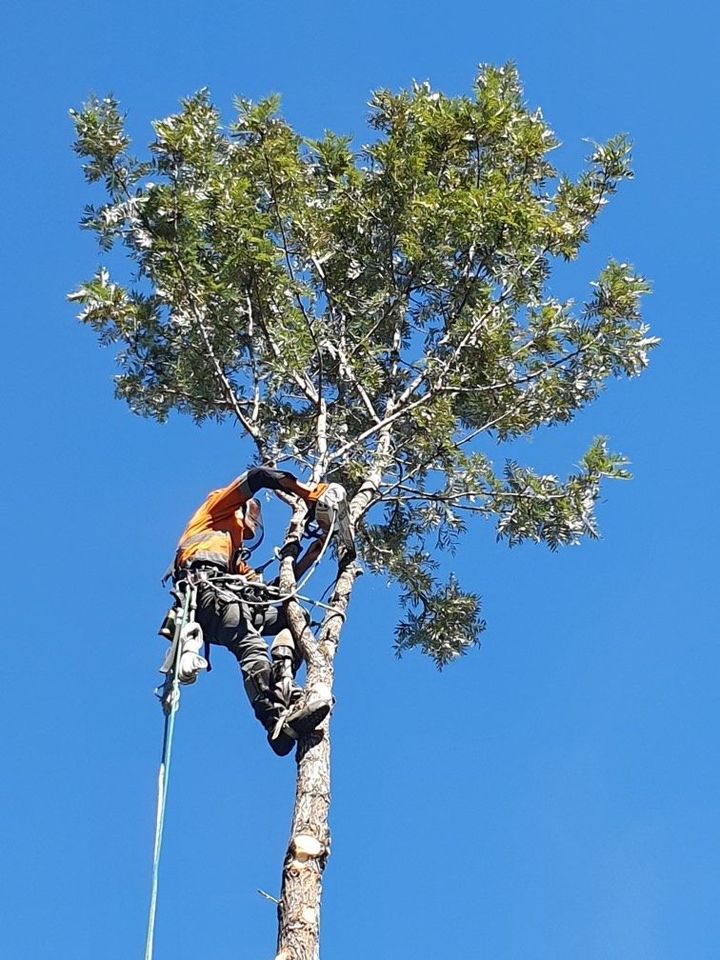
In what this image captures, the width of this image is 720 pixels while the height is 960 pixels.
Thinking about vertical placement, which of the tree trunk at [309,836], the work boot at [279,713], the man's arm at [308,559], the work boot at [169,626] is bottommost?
the tree trunk at [309,836]

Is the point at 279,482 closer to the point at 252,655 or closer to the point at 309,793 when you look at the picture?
the point at 252,655

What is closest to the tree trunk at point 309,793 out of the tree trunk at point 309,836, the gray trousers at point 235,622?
the tree trunk at point 309,836

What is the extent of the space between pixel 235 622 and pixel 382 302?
12.3ft

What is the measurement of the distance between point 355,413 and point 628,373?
97.0 inches

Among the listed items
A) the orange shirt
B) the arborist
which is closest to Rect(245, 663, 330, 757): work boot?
the arborist

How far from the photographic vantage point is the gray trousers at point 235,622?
9930mm

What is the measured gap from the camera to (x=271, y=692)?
9477 mm

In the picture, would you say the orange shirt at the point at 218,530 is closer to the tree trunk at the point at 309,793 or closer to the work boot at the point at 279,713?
the tree trunk at the point at 309,793

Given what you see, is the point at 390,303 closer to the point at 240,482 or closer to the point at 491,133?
the point at 491,133

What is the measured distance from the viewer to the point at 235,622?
1002cm

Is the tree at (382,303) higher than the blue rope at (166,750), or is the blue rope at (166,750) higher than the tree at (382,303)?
the tree at (382,303)

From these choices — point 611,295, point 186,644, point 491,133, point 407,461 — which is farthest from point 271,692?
point 491,133

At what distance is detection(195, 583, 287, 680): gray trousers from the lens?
9930 mm

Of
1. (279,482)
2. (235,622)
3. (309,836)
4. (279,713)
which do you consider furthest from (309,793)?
(279,482)
